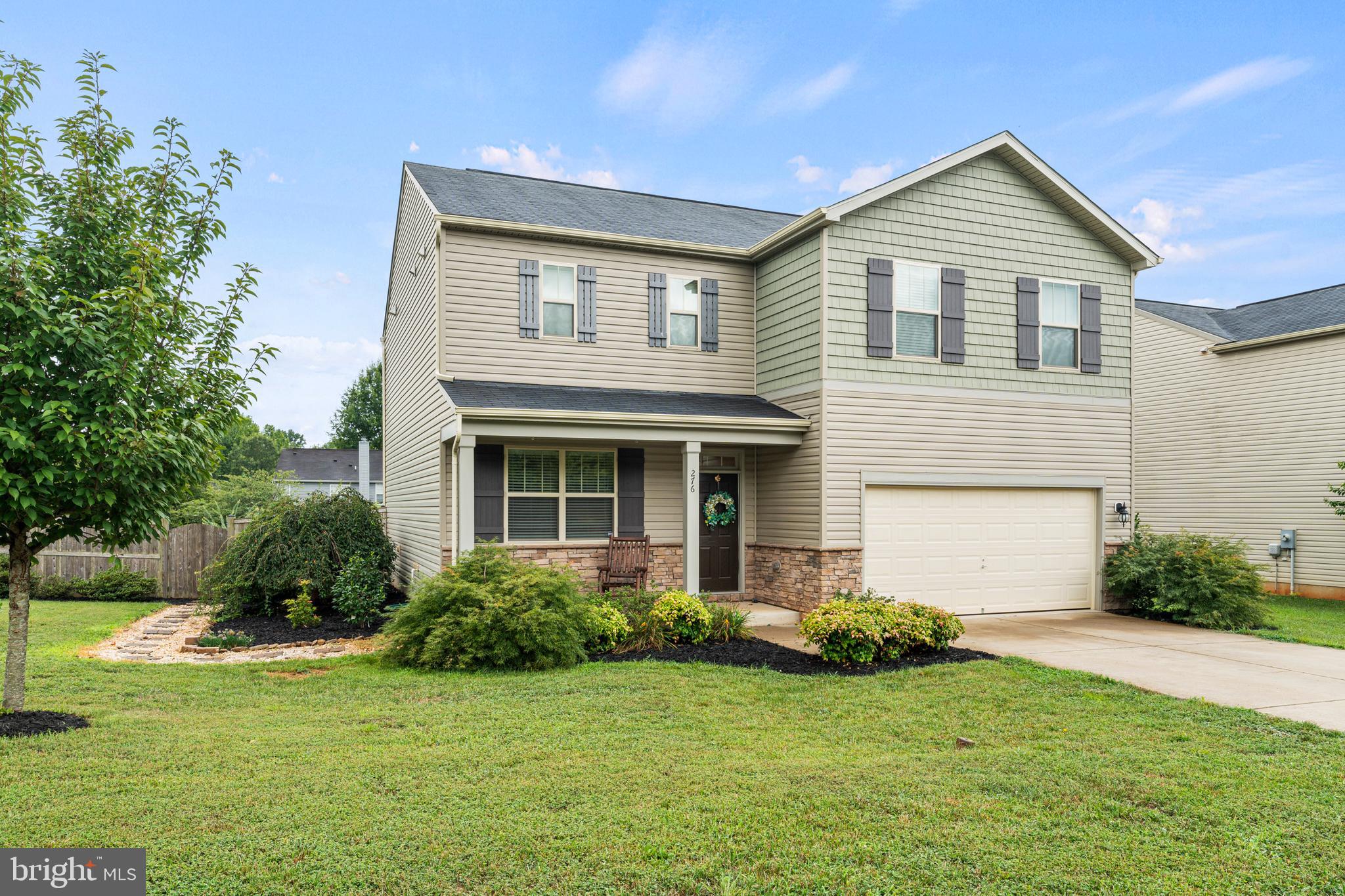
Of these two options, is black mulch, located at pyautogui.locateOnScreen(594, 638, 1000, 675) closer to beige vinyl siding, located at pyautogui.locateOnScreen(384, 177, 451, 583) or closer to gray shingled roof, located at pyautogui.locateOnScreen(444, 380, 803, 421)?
Result: gray shingled roof, located at pyautogui.locateOnScreen(444, 380, 803, 421)

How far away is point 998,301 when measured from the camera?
12.2 m

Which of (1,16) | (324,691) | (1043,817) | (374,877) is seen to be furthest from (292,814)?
(1,16)

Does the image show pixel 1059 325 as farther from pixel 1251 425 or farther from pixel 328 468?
pixel 328 468

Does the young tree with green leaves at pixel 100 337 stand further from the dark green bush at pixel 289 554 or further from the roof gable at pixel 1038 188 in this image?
the roof gable at pixel 1038 188

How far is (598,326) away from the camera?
11.8 meters

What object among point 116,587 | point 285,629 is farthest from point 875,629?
point 116,587

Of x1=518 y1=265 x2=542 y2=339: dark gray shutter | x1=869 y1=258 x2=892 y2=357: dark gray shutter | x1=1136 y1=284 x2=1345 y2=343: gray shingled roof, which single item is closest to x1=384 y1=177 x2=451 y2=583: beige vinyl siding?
x1=518 y1=265 x2=542 y2=339: dark gray shutter

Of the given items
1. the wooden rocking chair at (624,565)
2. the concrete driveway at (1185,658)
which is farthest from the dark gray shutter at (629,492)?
the concrete driveway at (1185,658)

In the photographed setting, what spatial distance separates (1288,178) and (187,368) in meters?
28.0

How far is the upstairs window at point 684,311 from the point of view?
12.2 metres

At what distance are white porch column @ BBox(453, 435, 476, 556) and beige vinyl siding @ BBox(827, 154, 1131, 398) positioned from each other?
4.93m

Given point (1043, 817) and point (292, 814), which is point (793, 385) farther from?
point (292, 814)

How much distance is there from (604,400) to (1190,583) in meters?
8.69

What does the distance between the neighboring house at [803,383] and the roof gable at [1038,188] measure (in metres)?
0.04
